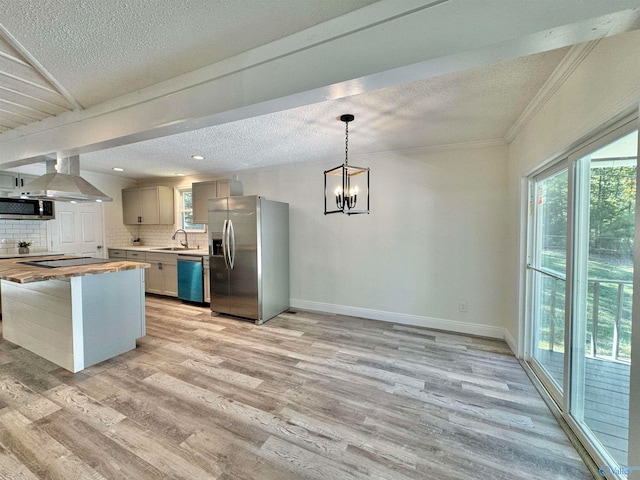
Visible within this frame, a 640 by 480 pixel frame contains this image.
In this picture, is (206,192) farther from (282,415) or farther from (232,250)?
(282,415)

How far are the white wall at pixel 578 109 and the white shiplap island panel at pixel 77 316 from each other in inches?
155

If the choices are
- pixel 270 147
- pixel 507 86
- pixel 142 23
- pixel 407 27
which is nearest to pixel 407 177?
pixel 507 86

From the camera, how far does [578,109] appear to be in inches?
62.3

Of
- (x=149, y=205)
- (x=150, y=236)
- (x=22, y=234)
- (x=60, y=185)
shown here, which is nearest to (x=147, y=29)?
(x=60, y=185)

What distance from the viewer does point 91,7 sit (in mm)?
1221

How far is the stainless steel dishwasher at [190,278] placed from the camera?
4387 mm

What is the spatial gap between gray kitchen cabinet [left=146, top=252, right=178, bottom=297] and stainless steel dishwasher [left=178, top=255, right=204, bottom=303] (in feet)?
0.57

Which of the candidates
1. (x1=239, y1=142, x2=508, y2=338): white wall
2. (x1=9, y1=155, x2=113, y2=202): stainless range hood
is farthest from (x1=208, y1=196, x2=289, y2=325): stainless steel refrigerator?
(x1=9, y1=155, x2=113, y2=202): stainless range hood

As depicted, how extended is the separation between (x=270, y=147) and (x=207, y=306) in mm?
2892

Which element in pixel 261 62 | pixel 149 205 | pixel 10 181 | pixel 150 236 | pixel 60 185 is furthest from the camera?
pixel 150 236

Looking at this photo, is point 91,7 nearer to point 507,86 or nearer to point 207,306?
point 507,86

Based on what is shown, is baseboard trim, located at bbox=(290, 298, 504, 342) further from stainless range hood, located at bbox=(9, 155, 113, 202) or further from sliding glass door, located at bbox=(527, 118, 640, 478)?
stainless range hood, located at bbox=(9, 155, 113, 202)

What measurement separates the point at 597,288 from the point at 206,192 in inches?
197

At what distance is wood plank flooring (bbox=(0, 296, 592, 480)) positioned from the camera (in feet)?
4.84
